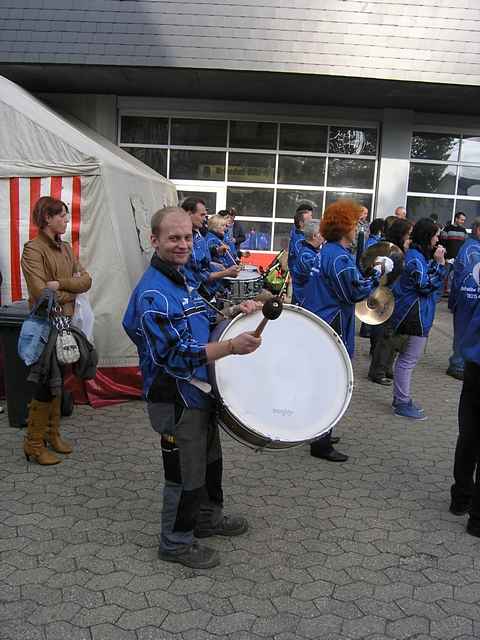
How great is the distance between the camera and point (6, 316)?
482 cm

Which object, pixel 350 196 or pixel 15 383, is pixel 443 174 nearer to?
pixel 350 196

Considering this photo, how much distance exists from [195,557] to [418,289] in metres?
3.18

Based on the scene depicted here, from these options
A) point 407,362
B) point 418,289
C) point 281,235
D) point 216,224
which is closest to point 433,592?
point 407,362

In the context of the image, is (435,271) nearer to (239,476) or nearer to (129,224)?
(239,476)

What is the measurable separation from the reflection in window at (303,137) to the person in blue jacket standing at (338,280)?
1078 cm

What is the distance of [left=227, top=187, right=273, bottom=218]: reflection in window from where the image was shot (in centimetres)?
1488

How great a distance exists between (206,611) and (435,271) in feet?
11.7

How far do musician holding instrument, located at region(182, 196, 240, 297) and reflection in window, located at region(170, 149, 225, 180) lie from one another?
8741 mm

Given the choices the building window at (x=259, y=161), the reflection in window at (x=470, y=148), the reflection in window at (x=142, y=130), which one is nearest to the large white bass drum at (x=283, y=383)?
the building window at (x=259, y=161)

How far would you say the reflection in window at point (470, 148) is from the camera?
15.0m

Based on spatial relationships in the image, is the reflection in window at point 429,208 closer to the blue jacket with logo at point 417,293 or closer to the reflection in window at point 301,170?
the reflection in window at point 301,170

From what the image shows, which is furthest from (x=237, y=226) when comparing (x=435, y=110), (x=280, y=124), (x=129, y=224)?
(x=129, y=224)

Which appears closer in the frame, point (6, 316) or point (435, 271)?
point (6, 316)

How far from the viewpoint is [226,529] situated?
134 inches
